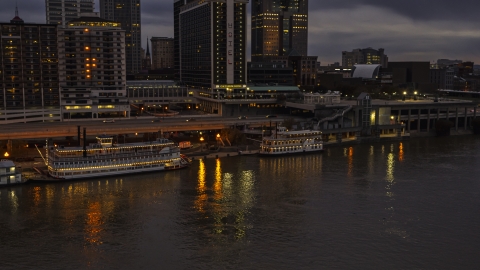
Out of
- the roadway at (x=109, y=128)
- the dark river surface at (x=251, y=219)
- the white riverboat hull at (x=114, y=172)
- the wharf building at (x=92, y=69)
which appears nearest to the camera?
the dark river surface at (x=251, y=219)

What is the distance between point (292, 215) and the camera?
86.5 feet

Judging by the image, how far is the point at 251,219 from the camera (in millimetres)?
25703

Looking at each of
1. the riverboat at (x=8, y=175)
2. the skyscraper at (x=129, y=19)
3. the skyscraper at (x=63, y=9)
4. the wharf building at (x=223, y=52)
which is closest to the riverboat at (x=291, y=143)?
the riverboat at (x=8, y=175)

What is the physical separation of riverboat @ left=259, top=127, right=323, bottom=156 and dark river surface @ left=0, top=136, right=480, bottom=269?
14.8ft

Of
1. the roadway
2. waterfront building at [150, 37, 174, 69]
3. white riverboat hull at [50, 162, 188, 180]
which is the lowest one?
white riverboat hull at [50, 162, 188, 180]

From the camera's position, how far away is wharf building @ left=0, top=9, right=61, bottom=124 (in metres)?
54.4

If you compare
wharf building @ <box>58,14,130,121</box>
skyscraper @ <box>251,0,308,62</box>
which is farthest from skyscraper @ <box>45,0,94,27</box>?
skyscraper @ <box>251,0,308,62</box>

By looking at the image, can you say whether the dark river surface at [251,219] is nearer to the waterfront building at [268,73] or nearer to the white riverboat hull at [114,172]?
the white riverboat hull at [114,172]

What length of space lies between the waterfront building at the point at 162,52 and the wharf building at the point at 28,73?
105 m

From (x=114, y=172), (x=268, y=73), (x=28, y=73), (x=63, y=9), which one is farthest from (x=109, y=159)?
(x=63, y=9)

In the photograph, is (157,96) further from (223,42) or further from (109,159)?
(109,159)

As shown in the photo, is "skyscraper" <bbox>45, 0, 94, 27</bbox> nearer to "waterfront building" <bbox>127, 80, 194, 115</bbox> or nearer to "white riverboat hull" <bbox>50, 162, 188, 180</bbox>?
"waterfront building" <bbox>127, 80, 194, 115</bbox>

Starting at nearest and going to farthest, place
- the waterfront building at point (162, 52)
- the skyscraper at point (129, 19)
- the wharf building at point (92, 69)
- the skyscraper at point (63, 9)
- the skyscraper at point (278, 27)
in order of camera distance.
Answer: the wharf building at point (92, 69) → the skyscraper at point (63, 9) → the skyscraper at point (278, 27) → the skyscraper at point (129, 19) → the waterfront building at point (162, 52)

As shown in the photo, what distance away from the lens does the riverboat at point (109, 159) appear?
1320 inches
